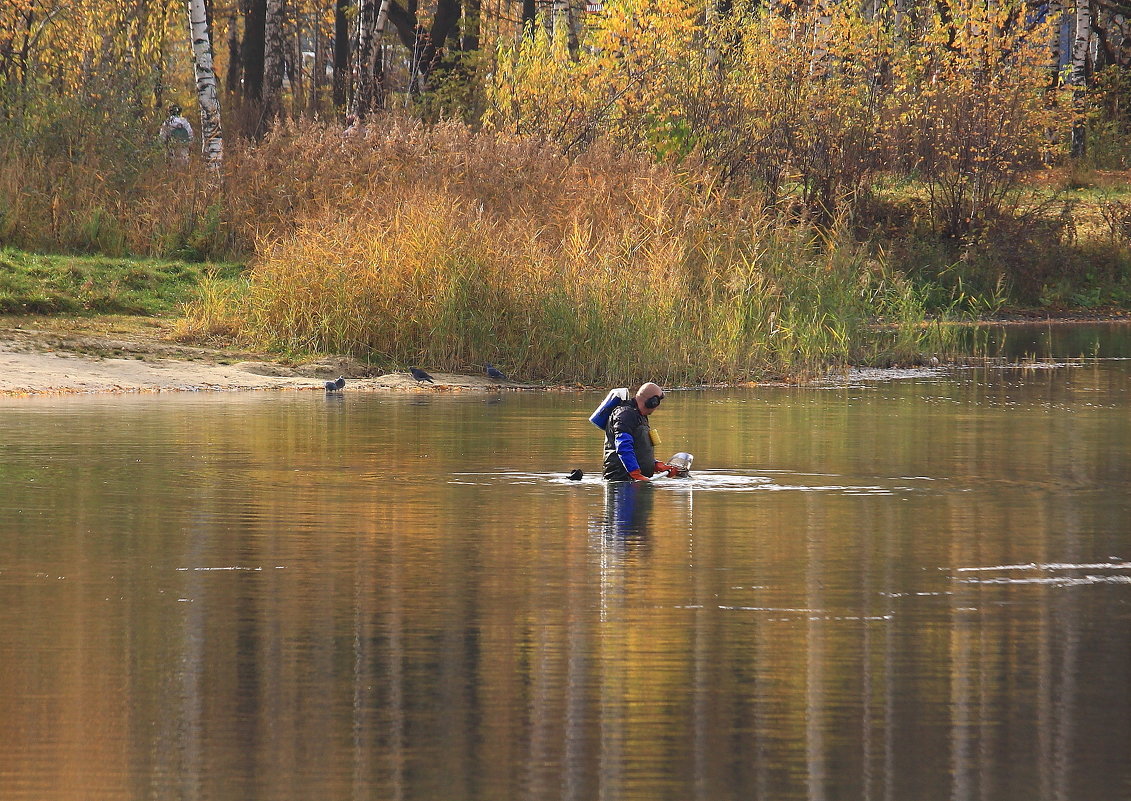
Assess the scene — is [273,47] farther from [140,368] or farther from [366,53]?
[140,368]

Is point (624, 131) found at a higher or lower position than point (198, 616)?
higher

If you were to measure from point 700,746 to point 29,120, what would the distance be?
24202 mm

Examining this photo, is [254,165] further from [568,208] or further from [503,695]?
[503,695]

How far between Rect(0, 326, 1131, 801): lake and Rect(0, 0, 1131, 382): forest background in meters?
6.50

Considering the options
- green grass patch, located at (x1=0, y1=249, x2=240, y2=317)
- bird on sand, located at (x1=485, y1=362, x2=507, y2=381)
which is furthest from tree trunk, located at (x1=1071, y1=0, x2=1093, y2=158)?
bird on sand, located at (x1=485, y1=362, x2=507, y2=381)

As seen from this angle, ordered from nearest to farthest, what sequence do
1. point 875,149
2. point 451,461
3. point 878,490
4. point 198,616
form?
point 198,616 → point 878,490 → point 451,461 → point 875,149

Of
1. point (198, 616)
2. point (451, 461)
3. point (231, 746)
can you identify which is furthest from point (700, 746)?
point (451, 461)

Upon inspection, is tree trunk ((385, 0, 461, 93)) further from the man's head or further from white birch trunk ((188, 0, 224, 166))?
the man's head

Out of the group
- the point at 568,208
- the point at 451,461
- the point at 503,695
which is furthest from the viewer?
the point at 568,208

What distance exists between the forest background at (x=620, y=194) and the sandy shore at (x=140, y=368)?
0.59 metres

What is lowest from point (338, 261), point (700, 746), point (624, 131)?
point (700, 746)

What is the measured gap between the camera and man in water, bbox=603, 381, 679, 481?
13.2m

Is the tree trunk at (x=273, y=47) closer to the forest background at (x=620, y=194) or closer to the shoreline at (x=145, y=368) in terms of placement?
the forest background at (x=620, y=194)

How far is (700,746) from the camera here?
6.43 meters
